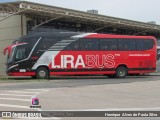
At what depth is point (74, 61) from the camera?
33.7 metres

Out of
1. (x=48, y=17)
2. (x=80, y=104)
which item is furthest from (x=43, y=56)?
(x=80, y=104)

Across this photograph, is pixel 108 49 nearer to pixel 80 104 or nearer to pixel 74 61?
pixel 74 61

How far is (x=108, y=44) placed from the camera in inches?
1373

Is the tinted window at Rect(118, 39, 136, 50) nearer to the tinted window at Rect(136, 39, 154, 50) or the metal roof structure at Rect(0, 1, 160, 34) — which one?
the tinted window at Rect(136, 39, 154, 50)

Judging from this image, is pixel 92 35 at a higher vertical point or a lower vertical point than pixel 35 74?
higher

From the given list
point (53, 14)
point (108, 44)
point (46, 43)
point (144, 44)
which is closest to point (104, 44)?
point (108, 44)

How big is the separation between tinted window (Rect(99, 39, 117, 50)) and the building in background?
9904 mm

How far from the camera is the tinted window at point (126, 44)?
35.2 m

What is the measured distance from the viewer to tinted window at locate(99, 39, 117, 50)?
34.6 m

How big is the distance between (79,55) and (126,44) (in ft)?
14.1

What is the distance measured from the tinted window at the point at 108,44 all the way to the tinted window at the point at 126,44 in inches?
17.6

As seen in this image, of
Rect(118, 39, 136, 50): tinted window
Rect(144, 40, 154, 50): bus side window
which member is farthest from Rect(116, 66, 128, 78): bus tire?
Rect(144, 40, 154, 50): bus side window

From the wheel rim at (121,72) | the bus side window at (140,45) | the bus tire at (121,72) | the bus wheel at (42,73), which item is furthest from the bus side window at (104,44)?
the bus wheel at (42,73)

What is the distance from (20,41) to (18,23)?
1600 cm
